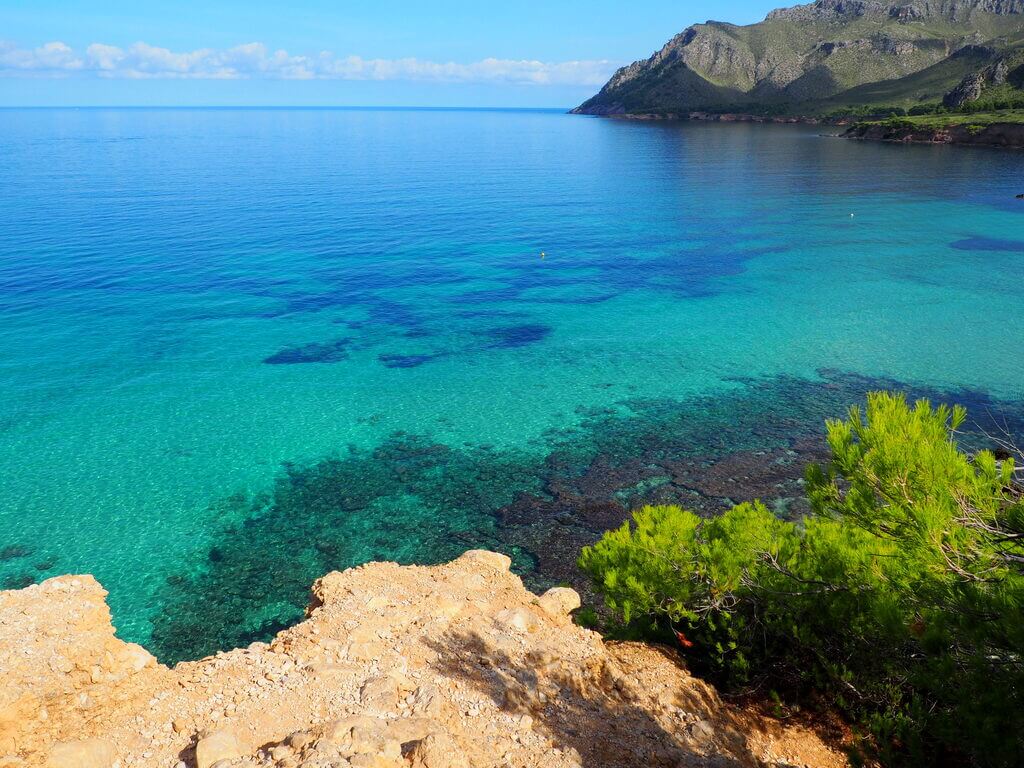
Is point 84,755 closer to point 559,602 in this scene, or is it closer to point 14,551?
point 559,602

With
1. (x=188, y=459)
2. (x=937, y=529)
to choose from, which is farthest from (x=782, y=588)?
(x=188, y=459)

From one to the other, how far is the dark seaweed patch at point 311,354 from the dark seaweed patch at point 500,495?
902cm

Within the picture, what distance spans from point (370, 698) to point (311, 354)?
76.9ft

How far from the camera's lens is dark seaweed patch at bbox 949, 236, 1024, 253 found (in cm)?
4456

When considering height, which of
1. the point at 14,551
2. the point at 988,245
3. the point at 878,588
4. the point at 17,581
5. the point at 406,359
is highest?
the point at 988,245

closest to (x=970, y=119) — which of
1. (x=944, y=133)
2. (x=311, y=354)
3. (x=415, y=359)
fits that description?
(x=944, y=133)

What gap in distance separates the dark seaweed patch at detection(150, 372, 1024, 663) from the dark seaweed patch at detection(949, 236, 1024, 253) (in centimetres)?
2753

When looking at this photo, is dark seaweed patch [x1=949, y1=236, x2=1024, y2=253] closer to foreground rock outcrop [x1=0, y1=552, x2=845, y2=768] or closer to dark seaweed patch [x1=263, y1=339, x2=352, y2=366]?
dark seaweed patch [x1=263, y1=339, x2=352, y2=366]

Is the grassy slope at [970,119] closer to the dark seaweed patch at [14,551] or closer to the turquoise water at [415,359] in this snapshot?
the turquoise water at [415,359]

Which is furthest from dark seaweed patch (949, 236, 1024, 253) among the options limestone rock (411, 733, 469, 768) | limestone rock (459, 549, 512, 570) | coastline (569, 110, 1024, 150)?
coastline (569, 110, 1024, 150)

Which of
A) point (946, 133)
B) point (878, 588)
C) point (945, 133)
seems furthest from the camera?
point (945, 133)

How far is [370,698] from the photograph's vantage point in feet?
28.2

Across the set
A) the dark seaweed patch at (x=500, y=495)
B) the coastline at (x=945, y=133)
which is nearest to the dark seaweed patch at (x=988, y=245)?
the dark seaweed patch at (x=500, y=495)

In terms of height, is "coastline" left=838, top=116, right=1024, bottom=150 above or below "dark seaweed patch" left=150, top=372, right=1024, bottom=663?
above
